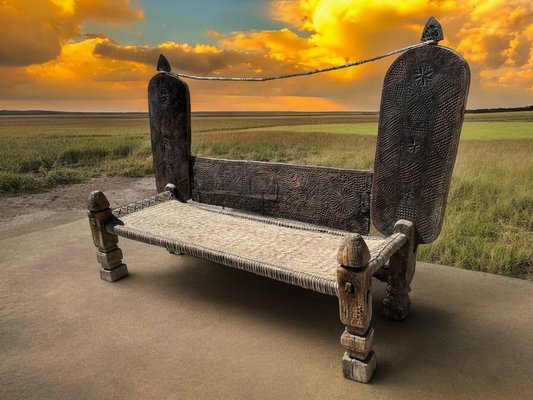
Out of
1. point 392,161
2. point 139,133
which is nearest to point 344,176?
point 392,161

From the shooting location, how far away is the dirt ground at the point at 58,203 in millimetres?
4719

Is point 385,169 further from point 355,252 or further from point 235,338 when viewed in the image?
point 235,338

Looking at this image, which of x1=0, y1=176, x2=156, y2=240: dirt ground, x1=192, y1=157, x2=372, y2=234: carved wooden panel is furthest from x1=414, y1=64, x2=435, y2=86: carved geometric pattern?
x1=0, y1=176, x2=156, y2=240: dirt ground

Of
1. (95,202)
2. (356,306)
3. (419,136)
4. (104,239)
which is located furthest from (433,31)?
(104,239)

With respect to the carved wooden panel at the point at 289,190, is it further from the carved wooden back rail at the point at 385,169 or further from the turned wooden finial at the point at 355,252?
the turned wooden finial at the point at 355,252

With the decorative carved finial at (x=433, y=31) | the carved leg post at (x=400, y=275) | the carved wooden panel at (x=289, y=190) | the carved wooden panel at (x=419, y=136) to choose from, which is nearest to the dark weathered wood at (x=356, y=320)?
the carved leg post at (x=400, y=275)

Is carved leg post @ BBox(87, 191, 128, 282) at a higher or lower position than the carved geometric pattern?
lower

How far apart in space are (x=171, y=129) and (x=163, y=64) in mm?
563

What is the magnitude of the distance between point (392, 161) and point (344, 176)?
1.22ft

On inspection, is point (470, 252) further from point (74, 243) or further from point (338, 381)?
point (74, 243)

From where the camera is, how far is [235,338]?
7.47 ft

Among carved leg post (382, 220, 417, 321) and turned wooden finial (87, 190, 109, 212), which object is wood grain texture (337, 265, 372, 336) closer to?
carved leg post (382, 220, 417, 321)

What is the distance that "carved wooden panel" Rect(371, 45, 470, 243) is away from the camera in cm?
212

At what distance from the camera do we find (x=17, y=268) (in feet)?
11.0
